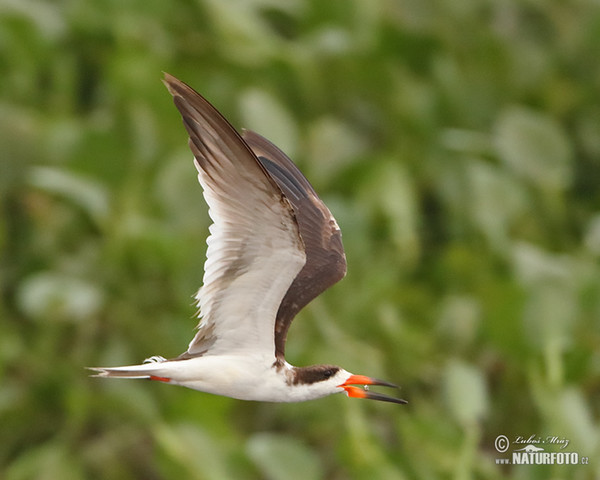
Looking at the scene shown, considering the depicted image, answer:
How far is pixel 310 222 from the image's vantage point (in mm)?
2467

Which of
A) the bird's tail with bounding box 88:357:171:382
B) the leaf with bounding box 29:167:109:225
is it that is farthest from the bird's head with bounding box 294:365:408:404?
the leaf with bounding box 29:167:109:225

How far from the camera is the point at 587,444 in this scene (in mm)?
3037

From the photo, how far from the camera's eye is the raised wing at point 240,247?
1.79 m

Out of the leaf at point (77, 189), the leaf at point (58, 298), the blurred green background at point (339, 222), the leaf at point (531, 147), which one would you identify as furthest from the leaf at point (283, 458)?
the leaf at point (531, 147)

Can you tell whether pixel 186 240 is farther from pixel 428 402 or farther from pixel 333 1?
pixel 333 1

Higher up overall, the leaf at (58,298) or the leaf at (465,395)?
the leaf at (58,298)

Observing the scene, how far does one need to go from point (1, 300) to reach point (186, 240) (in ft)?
2.16

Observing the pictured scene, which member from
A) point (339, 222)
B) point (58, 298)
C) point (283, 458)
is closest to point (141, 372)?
point (283, 458)

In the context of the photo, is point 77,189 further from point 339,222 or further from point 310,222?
point 310,222

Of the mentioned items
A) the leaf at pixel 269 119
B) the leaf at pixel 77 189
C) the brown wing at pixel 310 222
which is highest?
the leaf at pixel 269 119

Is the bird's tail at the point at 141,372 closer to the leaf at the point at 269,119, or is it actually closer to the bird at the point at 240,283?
the bird at the point at 240,283

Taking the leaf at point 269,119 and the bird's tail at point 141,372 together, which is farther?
the leaf at point 269,119

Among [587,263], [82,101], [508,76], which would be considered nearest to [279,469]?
[587,263]

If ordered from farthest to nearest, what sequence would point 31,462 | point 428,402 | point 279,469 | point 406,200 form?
point 406,200, point 428,402, point 31,462, point 279,469
